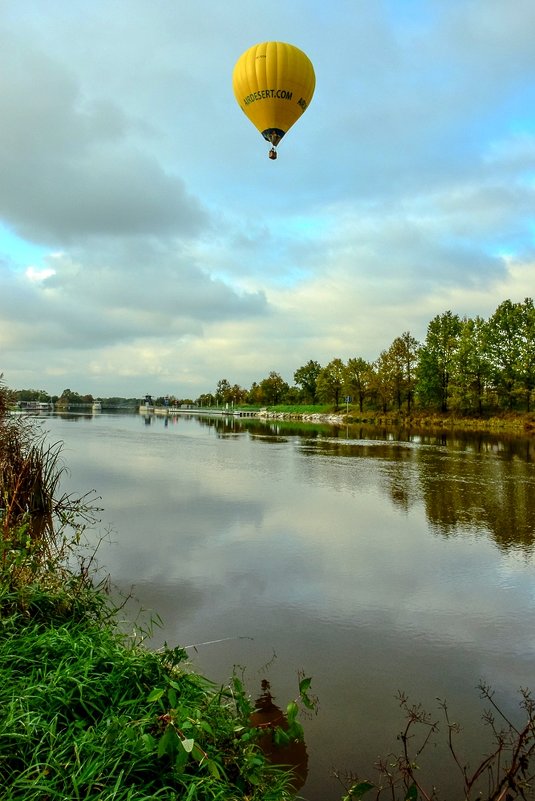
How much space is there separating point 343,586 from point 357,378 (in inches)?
2024

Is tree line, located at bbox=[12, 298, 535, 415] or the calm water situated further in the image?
tree line, located at bbox=[12, 298, 535, 415]

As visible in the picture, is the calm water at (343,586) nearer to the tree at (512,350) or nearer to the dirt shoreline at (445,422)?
the dirt shoreline at (445,422)

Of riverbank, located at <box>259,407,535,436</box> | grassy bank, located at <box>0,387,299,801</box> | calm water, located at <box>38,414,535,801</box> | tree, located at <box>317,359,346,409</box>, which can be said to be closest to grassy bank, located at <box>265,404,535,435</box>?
riverbank, located at <box>259,407,535,436</box>

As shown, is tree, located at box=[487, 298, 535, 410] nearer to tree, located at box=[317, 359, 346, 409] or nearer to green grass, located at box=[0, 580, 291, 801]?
tree, located at box=[317, 359, 346, 409]

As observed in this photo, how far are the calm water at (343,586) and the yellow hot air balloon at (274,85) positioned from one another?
8.41 metres

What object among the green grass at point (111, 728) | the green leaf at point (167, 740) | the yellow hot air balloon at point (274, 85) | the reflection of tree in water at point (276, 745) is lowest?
the reflection of tree in water at point (276, 745)

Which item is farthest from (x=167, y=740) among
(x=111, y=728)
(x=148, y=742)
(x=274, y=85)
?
(x=274, y=85)

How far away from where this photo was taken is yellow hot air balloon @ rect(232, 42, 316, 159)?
1160 cm

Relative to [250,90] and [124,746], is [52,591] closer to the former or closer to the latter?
[124,746]

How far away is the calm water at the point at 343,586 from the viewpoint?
3.75m

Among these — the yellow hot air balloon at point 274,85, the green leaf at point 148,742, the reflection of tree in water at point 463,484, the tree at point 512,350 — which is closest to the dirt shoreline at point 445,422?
the tree at point 512,350

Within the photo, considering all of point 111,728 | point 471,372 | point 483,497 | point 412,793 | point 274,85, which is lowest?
point 483,497

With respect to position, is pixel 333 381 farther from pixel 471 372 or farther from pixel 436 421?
pixel 471 372

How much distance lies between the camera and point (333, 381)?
63.2 meters
